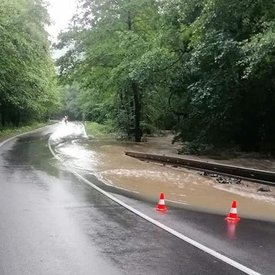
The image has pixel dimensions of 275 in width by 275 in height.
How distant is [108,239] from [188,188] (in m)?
6.78

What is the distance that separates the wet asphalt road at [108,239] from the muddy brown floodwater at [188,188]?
1209mm

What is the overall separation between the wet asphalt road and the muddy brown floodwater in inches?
47.6

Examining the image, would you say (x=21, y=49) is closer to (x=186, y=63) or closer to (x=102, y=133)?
(x=186, y=63)

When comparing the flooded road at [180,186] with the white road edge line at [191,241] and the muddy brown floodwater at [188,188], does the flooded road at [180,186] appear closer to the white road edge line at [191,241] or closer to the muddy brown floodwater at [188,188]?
the muddy brown floodwater at [188,188]

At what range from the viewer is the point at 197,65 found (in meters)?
22.9

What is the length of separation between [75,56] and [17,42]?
280 inches

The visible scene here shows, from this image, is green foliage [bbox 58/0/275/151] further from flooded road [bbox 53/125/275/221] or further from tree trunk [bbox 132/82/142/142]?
flooded road [bbox 53/125/275/221]

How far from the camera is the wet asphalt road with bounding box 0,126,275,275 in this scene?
5703 mm

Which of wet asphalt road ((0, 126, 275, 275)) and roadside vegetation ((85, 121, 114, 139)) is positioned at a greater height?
roadside vegetation ((85, 121, 114, 139))

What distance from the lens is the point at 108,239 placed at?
702 centimetres

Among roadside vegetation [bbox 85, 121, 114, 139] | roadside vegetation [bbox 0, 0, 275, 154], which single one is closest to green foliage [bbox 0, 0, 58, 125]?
roadside vegetation [bbox 0, 0, 275, 154]

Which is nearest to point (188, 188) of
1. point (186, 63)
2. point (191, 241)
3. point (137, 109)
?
point (191, 241)

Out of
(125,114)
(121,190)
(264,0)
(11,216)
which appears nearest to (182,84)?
(264,0)

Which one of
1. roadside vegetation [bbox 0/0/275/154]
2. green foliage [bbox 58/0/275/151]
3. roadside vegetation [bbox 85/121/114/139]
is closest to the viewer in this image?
green foliage [bbox 58/0/275/151]
